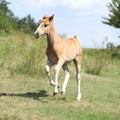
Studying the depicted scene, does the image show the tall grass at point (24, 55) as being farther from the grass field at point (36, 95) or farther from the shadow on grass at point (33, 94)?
the shadow on grass at point (33, 94)

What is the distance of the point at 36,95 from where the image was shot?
45.2 ft

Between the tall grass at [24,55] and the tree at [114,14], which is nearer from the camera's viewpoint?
the tall grass at [24,55]

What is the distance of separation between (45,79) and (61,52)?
215 inches

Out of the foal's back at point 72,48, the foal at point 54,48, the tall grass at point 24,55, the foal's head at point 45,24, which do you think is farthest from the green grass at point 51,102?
the tall grass at point 24,55

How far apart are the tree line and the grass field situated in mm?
38169

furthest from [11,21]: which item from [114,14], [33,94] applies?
[33,94]

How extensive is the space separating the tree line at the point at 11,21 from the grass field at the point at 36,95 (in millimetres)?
38169

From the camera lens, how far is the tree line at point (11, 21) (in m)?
60.1

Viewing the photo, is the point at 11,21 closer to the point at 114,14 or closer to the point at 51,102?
the point at 114,14

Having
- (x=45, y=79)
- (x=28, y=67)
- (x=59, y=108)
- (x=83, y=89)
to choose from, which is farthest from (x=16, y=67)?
(x=59, y=108)

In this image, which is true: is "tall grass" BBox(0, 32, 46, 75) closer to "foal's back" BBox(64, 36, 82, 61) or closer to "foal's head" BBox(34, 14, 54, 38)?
"foal's back" BBox(64, 36, 82, 61)

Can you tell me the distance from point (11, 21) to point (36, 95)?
6211 cm

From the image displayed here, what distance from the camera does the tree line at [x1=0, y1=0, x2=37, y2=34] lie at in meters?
60.1

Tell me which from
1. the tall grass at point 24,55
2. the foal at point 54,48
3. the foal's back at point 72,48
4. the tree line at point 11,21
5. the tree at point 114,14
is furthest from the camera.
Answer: the tree line at point 11,21
